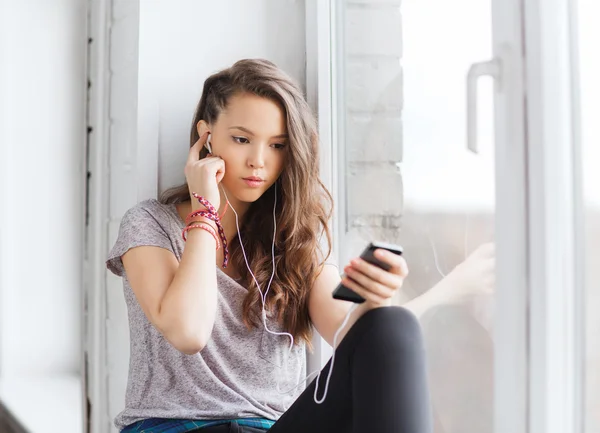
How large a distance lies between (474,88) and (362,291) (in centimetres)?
35

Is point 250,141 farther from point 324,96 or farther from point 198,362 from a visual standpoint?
point 198,362

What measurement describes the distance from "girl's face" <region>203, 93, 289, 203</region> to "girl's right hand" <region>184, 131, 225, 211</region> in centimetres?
3

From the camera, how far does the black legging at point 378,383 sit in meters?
1.01

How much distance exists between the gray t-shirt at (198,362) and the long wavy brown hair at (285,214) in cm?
4

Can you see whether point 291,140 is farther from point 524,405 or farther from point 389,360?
point 524,405

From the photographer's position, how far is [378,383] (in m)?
1.03

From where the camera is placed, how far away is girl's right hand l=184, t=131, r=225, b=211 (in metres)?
1.30

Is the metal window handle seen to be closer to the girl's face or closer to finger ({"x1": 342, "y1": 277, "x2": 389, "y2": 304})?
finger ({"x1": 342, "y1": 277, "x2": 389, "y2": 304})
